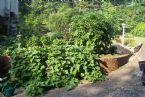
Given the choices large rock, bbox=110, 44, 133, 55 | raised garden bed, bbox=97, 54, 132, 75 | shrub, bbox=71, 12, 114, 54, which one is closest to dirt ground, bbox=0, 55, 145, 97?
raised garden bed, bbox=97, 54, 132, 75

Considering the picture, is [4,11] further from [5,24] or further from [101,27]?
[101,27]

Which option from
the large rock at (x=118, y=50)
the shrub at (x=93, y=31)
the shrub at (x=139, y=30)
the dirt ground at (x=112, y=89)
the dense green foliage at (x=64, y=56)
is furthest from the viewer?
the shrub at (x=139, y=30)

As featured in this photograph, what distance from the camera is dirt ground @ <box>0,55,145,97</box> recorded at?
872 centimetres

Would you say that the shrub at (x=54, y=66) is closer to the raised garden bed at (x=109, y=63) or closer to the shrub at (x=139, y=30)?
the raised garden bed at (x=109, y=63)

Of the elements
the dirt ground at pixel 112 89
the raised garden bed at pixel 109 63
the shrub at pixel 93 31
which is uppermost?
the shrub at pixel 93 31

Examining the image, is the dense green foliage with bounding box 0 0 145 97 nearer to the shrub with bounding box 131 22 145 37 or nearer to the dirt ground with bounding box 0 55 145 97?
the dirt ground with bounding box 0 55 145 97

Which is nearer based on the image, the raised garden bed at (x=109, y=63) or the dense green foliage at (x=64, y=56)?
the dense green foliage at (x=64, y=56)

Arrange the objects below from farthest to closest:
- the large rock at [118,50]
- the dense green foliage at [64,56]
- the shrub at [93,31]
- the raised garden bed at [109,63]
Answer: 1. the large rock at [118,50]
2. the shrub at [93,31]
3. the raised garden bed at [109,63]
4. the dense green foliage at [64,56]

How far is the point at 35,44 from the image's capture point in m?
11.9

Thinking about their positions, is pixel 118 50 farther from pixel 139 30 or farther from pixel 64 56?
pixel 139 30

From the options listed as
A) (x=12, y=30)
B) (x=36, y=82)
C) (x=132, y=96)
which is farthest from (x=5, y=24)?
(x=132, y=96)

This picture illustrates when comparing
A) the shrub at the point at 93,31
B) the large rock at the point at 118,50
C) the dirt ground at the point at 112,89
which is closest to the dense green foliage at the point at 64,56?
the shrub at the point at 93,31

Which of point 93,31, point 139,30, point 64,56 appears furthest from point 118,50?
point 139,30

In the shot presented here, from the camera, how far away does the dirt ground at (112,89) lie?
8.72m
